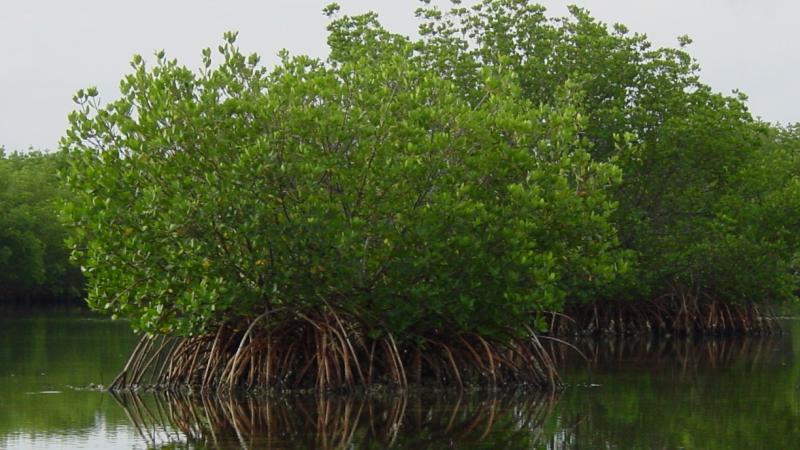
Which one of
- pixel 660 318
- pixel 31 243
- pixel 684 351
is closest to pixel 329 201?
pixel 684 351

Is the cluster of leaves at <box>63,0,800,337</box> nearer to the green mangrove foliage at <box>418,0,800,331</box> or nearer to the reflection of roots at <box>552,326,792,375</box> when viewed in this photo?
the reflection of roots at <box>552,326,792,375</box>

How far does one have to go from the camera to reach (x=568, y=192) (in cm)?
2147

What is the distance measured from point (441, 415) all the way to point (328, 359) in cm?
307

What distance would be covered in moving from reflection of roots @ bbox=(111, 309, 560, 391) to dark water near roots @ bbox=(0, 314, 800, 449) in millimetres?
628

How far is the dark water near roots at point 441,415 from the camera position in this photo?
15.8m

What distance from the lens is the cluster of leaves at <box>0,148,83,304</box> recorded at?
65375 millimetres

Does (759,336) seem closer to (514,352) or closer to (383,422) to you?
(514,352)

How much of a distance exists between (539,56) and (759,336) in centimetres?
1051

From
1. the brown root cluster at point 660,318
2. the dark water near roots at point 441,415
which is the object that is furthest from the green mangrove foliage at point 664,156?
the dark water near roots at point 441,415

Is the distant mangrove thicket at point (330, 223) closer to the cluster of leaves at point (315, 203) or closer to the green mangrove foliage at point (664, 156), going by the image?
the cluster of leaves at point (315, 203)

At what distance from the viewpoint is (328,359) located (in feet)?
68.3

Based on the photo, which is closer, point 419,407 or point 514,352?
point 419,407

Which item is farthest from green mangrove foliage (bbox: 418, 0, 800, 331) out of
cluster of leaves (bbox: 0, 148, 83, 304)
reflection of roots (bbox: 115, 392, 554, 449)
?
cluster of leaves (bbox: 0, 148, 83, 304)

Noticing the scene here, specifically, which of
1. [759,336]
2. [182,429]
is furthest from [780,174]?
[182,429]
